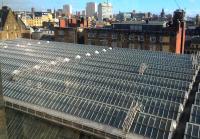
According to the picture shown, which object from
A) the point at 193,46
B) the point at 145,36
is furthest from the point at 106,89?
the point at 193,46

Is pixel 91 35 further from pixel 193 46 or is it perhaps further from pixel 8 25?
pixel 193 46

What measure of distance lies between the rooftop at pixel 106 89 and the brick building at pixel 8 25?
3994 cm

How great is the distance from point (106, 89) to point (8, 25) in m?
65.5

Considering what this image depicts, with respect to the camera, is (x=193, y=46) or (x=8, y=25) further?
(x=193, y=46)

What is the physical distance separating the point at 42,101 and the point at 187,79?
17883 mm

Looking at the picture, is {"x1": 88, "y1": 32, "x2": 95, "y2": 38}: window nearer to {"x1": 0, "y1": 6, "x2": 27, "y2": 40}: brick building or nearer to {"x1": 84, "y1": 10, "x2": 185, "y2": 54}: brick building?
{"x1": 84, "y1": 10, "x2": 185, "y2": 54}: brick building

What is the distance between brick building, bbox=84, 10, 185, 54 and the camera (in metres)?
70.2

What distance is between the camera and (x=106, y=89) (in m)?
28.7

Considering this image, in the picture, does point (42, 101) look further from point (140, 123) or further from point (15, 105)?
point (140, 123)

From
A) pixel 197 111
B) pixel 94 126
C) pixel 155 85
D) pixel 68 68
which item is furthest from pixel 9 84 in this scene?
pixel 197 111

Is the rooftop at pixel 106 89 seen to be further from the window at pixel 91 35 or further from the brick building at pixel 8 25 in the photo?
the brick building at pixel 8 25

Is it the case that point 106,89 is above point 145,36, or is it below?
below

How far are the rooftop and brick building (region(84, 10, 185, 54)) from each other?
23.6 meters

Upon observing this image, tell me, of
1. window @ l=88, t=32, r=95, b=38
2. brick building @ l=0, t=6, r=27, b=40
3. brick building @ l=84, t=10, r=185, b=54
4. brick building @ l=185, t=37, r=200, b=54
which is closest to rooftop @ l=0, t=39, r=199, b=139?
brick building @ l=84, t=10, r=185, b=54
